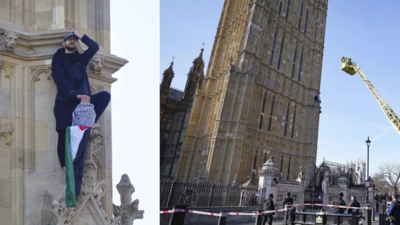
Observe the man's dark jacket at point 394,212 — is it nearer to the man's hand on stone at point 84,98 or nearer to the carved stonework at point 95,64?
the carved stonework at point 95,64

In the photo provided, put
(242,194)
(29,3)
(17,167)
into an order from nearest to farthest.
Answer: (17,167) < (29,3) < (242,194)

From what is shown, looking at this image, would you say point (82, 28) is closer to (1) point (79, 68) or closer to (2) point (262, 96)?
(1) point (79, 68)

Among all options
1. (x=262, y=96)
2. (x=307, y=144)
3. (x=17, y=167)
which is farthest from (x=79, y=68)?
(x=307, y=144)

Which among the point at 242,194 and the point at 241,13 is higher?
the point at 241,13

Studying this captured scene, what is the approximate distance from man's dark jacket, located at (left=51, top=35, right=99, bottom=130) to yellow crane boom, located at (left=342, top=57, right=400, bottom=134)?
1306 inches

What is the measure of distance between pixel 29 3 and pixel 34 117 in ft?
5.89

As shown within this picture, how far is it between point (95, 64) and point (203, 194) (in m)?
11.7

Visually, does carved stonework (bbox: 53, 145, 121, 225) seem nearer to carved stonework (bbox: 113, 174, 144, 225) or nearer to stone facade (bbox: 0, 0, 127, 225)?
stone facade (bbox: 0, 0, 127, 225)

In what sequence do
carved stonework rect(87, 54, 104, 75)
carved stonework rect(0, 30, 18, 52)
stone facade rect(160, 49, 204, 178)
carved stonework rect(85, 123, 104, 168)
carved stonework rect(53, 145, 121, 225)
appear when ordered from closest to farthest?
carved stonework rect(53, 145, 121, 225), carved stonework rect(0, 30, 18, 52), carved stonework rect(85, 123, 104, 168), carved stonework rect(87, 54, 104, 75), stone facade rect(160, 49, 204, 178)

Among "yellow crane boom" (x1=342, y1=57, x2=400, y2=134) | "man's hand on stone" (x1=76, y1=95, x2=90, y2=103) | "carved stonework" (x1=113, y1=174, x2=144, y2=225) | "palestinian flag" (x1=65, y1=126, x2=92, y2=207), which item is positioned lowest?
"carved stonework" (x1=113, y1=174, x2=144, y2=225)

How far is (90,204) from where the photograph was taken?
245 inches

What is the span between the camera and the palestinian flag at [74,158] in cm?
607

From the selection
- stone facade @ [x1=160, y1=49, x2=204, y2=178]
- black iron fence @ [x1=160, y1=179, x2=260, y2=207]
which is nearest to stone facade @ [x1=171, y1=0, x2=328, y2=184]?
stone facade @ [x1=160, y1=49, x2=204, y2=178]

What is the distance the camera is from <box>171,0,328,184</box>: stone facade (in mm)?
33969
